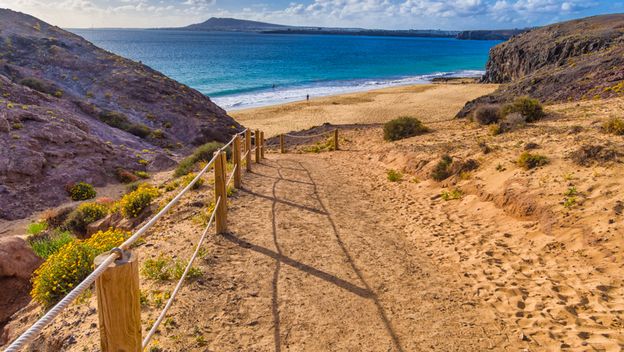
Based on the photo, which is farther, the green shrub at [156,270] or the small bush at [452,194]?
the small bush at [452,194]

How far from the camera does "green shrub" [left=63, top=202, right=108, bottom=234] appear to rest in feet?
34.4

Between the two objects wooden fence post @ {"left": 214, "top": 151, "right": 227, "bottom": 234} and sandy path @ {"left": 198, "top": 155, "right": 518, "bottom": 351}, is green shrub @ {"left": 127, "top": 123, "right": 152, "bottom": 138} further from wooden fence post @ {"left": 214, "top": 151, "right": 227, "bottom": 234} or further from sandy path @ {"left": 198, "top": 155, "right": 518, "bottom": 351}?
wooden fence post @ {"left": 214, "top": 151, "right": 227, "bottom": 234}

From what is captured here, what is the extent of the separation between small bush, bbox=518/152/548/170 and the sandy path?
135 inches

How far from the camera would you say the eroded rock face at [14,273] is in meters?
6.93

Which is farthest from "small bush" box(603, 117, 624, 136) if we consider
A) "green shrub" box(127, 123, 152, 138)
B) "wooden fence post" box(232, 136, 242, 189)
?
"green shrub" box(127, 123, 152, 138)

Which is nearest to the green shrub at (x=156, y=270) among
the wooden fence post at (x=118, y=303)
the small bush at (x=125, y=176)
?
the wooden fence post at (x=118, y=303)

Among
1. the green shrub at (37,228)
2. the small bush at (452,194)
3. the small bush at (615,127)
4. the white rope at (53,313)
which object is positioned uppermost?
the white rope at (53,313)

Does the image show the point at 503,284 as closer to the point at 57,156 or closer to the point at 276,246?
the point at 276,246

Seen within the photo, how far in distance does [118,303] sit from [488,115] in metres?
18.3

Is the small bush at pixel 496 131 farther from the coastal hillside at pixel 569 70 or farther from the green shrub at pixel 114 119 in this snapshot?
the green shrub at pixel 114 119

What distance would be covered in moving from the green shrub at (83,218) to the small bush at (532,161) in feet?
35.0

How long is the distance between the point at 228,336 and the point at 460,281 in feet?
11.8

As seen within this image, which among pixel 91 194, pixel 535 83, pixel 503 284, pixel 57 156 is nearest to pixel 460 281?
pixel 503 284

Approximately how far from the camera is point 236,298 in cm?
523
